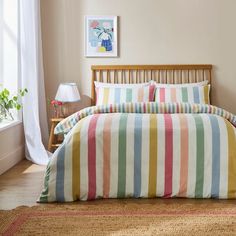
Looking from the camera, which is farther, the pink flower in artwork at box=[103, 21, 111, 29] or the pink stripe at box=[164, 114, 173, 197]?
the pink flower in artwork at box=[103, 21, 111, 29]

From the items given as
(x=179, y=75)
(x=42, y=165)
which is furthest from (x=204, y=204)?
(x=179, y=75)

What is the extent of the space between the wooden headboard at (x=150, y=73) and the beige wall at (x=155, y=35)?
81mm

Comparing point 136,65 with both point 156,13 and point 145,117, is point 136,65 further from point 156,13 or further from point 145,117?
point 145,117

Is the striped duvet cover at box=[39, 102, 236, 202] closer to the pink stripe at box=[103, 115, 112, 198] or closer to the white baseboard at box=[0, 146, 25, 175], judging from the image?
the pink stripe at box=[103, 115, 112, 198]

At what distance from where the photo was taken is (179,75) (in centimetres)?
472

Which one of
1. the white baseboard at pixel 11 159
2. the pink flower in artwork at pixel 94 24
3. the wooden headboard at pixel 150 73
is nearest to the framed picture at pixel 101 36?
the pink flower in artwork at pixel 94 24

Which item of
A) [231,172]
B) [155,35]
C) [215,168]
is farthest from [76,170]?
[155,35]

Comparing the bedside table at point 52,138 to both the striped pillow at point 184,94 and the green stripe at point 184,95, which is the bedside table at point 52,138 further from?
the green stripe at point 184,95

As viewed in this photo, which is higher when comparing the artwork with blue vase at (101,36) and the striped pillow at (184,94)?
the artwork with blue vase at (101,36)

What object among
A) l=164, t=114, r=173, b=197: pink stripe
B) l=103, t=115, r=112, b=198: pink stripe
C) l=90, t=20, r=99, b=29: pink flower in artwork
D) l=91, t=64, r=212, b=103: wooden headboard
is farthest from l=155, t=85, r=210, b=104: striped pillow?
l=103, t=115, r=112, b=198: pink stripe

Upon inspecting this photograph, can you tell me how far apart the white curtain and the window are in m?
0.06

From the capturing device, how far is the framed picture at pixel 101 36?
4695 mm

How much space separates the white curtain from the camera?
4141 mm

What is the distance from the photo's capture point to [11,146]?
4.01m
